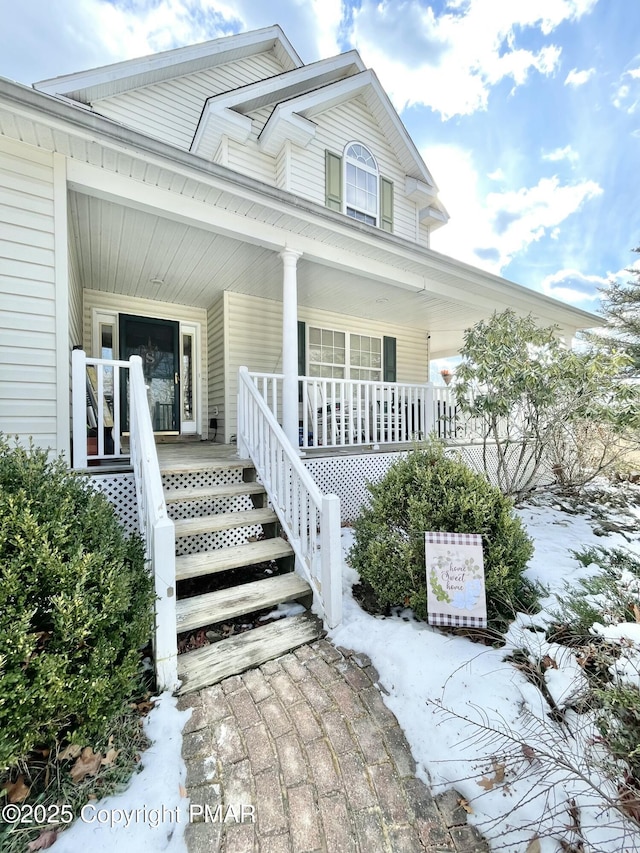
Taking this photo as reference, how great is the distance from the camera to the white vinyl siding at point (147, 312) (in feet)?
19.6

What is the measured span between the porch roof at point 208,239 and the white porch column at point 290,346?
0.27m

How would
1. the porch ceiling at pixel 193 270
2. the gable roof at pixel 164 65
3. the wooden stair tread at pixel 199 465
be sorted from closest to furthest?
the wooden stair tread at pixel 199 465
the porch ceiling at pixel 193 270
the gable roof at pixel 164 65

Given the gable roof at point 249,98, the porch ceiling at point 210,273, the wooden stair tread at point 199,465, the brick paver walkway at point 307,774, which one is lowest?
the brick paver walkway at point 307,774

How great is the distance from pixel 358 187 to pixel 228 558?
7.29 meters

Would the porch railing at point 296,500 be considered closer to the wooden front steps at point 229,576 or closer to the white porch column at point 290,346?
the wooden front steps at point 229,576

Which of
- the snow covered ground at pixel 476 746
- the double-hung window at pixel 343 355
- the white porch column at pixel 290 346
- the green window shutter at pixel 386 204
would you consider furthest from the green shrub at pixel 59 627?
the green window shutter at pixel 386 204

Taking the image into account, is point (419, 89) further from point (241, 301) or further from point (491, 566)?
point (491, 566)

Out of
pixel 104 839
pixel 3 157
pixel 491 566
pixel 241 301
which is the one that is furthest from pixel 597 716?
pixel 241 301

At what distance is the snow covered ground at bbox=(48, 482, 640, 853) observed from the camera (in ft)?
4.44

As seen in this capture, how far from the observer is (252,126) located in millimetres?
6254

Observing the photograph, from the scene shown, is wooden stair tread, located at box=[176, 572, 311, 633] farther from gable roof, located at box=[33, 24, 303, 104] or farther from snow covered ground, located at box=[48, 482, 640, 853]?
gable roof, located at box=[33, 24, 303, 104]

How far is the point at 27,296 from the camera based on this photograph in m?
3.08

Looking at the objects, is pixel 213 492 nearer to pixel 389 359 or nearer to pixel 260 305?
pixel 260 305

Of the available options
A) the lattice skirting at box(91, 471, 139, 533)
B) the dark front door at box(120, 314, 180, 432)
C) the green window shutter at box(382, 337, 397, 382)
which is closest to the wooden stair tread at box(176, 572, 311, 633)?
the lattice skirting at box(91, 471, 139, 533)
